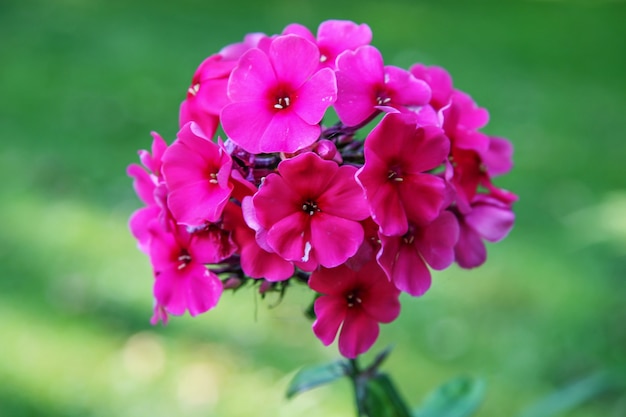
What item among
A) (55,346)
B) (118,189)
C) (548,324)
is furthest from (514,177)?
(55,346)

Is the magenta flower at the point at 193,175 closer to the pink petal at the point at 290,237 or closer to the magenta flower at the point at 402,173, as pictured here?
the pink petal at the point at 290,237

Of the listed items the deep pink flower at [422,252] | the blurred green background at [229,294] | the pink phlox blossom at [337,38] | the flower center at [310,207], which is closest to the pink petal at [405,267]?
the deep pink flower at [422,252]

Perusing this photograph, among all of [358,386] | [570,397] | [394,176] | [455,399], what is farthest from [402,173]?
[570,397]

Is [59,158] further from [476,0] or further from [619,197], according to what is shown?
[476,0]

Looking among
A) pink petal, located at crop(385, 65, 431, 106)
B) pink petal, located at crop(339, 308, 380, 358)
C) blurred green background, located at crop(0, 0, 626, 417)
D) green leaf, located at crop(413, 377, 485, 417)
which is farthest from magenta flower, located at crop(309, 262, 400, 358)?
blurred green background, located at crop(0, 0, 626, 417)

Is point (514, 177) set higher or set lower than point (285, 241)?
higher

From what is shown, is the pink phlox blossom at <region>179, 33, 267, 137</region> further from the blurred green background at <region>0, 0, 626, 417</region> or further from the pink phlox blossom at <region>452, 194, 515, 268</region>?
the blurred green background at <region>0, 0, 626, 417</region>
